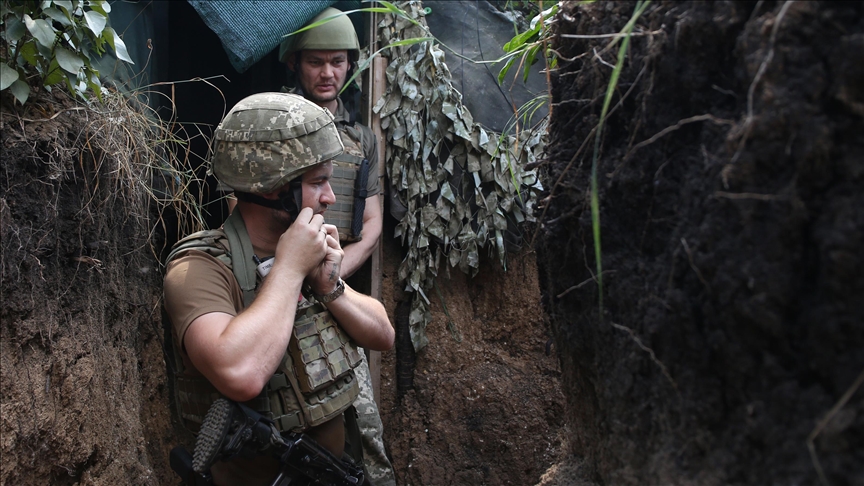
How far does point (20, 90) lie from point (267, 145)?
2.77 feet

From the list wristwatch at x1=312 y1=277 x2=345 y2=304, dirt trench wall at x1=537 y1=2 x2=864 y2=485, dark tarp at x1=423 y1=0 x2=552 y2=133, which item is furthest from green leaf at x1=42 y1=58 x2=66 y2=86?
dark tarp at x1=423 y1=0 x2=552 y2=133

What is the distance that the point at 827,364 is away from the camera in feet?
3.54

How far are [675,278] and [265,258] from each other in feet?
4.80

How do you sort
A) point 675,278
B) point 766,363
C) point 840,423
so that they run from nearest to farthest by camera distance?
1. point 840,423
2. point 766,363
3. point 675,278

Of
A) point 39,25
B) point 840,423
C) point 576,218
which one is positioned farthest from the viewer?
point 39,25

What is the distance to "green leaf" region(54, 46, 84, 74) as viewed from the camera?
242 centimetres

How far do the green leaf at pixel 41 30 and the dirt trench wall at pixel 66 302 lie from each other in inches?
9.8

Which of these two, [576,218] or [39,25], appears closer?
[576,218]

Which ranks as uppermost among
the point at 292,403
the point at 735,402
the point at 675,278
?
the point at 675,278

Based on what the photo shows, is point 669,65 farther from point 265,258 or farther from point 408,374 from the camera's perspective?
point 408,374

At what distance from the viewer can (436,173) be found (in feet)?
14.7

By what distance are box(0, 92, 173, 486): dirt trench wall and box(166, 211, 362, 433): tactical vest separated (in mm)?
505

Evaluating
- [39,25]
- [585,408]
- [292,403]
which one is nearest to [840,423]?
[585,408]

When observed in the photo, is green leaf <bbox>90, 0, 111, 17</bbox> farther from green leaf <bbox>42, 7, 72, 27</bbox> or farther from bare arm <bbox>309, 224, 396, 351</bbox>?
bare arm <bbox>309, 224, 396, 351</bbox>
